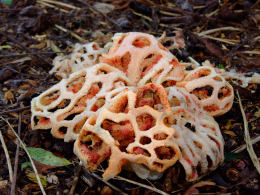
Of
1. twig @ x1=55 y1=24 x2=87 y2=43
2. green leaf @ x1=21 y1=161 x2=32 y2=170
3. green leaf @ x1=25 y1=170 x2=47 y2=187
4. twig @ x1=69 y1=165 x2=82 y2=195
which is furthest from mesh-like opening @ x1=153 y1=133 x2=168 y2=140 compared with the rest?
twig @ x1=55 y1=24 x2=87 y2=43

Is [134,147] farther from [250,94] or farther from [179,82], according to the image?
[250,94]

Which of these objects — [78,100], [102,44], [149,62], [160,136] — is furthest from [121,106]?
[102,44]

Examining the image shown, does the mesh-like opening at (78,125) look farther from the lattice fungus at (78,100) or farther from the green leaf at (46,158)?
the green leaf at (46,158)

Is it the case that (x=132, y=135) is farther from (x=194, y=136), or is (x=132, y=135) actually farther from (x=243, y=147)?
(x=243, y=147)

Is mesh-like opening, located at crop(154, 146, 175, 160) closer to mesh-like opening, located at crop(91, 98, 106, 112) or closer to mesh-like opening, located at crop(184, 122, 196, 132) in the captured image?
mesh-like opening, located at crop(184, 122, 196, 132)

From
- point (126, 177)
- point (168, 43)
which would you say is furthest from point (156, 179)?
point (168, 43)

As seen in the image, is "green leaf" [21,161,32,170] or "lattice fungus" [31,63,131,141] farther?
"green leaf" [21,161,32,170]
